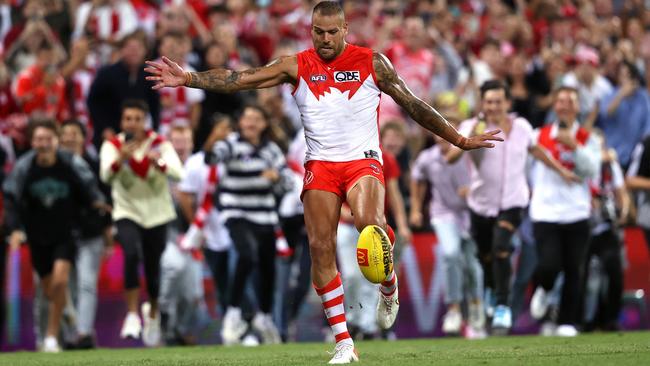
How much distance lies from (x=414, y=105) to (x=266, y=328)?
239 inches

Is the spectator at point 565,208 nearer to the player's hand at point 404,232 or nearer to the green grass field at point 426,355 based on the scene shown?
the green grass field at point 426,355

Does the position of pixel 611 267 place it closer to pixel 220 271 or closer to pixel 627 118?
pixel 627 118

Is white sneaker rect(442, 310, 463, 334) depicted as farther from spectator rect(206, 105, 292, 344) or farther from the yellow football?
the yellow football

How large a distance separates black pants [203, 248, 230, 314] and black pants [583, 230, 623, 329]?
463 centimetres

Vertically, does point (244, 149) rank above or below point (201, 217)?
above

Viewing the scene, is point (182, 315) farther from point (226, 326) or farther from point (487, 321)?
point (487, 321)

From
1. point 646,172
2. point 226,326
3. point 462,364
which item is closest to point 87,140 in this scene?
point 226,326

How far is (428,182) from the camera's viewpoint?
18375 mm

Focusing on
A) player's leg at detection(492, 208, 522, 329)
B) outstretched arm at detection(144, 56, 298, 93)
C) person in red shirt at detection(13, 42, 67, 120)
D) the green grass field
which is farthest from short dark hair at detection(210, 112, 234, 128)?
outstretched arm at detection(144, 56, 298, 93)

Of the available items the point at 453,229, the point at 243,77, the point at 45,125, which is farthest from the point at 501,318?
the point at 45,125

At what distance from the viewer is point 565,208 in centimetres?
1512

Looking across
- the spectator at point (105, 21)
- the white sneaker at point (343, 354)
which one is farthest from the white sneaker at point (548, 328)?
the spectator at point (105, 21)

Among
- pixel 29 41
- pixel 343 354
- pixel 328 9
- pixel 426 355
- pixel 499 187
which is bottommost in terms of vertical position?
pixel 426 355

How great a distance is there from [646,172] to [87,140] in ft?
24.5
